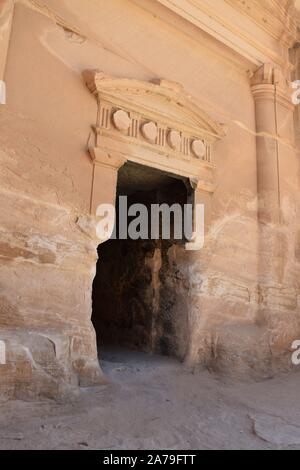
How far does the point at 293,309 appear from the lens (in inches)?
197

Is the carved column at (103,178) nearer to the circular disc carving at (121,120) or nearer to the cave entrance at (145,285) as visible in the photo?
the circular disc carving at (121,120)

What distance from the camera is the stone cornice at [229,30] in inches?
192

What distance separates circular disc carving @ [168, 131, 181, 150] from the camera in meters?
4.38

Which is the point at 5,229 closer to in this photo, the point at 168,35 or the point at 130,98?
the point at 130,98

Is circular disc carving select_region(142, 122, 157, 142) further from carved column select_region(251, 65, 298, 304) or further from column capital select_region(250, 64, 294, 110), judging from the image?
column capital select_region(250, 64, 294, 110)

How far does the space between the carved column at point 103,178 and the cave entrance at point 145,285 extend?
57cm

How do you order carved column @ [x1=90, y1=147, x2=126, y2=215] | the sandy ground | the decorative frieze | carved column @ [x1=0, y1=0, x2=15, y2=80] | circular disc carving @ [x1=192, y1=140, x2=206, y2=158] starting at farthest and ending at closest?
circular disc carving @ [x1=192, y1=140, x2=206, y2=158] < the decorative frieze < carved column @ [x1=90, y1=147, x2=126, y2=215] < carved column @ [x1=0, y1=0, x2=15, y2=80] < the sandy ground

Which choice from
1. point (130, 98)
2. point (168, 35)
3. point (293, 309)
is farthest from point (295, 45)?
point (293, 309)

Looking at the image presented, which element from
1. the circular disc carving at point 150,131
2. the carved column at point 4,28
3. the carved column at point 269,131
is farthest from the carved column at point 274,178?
the carved column at point 4,28

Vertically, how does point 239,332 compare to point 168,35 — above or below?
below

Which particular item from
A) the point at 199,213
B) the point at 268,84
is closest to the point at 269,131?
the point at 268,84

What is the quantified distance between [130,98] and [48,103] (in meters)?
0.96

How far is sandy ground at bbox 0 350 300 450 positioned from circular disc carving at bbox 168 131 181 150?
2494mm

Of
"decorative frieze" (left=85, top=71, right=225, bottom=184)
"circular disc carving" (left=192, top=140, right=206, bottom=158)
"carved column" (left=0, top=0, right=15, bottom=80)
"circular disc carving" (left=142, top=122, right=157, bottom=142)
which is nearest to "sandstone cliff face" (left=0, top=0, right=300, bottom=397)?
"carved column" (left=0, top=0, right=15, bottom=80)
